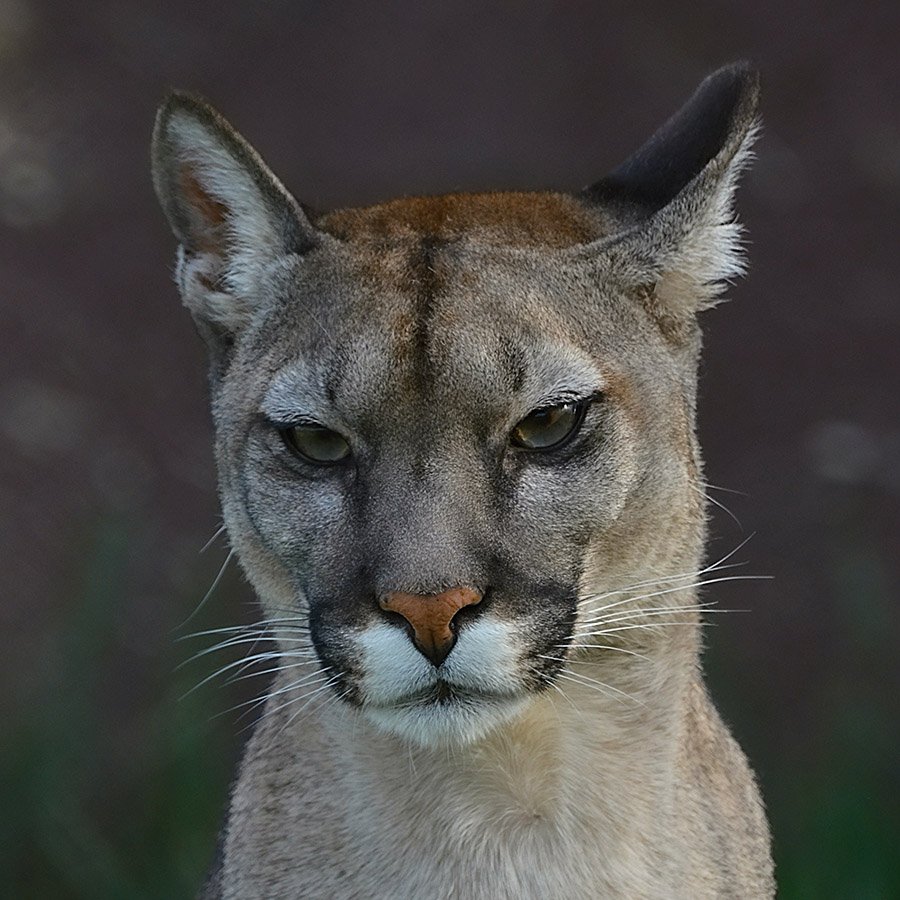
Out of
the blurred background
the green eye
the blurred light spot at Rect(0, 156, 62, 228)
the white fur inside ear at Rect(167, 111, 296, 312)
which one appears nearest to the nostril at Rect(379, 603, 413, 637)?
the green eye

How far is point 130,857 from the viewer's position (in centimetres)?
626

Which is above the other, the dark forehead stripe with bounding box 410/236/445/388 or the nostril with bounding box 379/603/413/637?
the dark forehead stripe with bounding box 410/236/445/388

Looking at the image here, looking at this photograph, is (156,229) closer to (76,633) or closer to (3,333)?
(3,333)

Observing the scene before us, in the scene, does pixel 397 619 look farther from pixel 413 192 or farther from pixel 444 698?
pixel 413 192

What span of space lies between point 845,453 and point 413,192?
1796 millimetres

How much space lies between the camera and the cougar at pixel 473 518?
343 cm

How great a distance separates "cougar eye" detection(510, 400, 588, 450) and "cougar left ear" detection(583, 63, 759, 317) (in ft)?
1.45

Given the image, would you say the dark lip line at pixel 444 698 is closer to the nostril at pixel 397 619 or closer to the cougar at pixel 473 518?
the cougar at pixel 473 518

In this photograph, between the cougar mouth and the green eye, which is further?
the green eye

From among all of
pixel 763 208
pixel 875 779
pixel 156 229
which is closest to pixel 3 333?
pixel 156 229

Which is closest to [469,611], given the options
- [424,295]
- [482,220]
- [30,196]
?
[424,295]

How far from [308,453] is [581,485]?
1.76ft

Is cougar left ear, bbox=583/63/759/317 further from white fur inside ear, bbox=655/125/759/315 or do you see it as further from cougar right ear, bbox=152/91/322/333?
cougar right ear, bbox=152/91/322/333

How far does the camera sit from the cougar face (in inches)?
133
